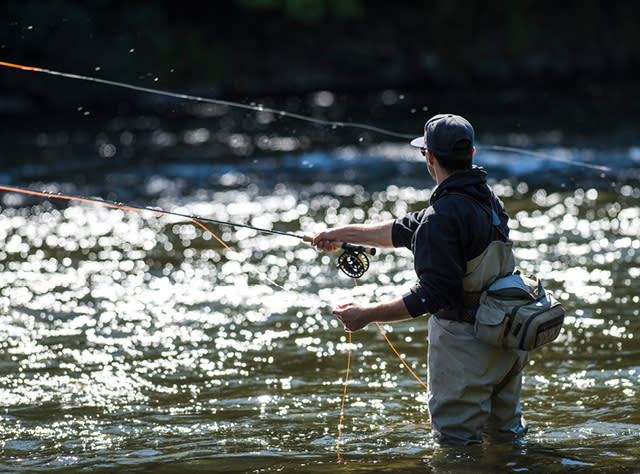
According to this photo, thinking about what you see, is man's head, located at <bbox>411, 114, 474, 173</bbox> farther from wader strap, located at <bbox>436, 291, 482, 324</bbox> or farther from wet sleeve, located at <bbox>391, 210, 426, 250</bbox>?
wader strap, located at <bbox>436, 291, 482, 324</bbox>

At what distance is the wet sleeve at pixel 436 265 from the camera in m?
3.62

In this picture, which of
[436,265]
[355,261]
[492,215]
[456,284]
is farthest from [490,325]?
[355,261]

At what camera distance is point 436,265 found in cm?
362

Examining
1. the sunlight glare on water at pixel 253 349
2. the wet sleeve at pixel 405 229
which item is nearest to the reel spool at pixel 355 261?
the wet sleeve at pixel 405 229

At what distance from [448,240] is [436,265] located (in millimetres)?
113

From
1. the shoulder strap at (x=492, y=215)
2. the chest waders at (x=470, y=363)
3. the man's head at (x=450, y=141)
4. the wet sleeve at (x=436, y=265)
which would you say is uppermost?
the man's head at (x=450, y=141)

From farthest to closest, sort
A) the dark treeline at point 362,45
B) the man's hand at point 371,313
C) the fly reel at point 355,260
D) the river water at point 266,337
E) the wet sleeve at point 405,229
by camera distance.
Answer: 1. the dark treeline at point 362,45
2. the river water at point 266,337
3. the fly reel at point 355,260
4. the wet sleeve at point 405,229
5. the man's hand at point 371,313

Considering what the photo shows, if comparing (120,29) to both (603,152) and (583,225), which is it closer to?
(603,152)

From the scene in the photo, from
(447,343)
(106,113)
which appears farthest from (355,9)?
(447,343)

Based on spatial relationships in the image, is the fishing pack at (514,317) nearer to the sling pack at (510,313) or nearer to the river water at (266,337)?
the sling pack at (510,313)

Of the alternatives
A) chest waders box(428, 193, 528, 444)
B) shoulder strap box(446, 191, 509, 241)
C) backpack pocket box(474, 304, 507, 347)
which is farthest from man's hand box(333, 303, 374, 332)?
shoulder strap box(446, 191, 509, 241)

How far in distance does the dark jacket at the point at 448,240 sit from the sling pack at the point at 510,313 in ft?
0.19

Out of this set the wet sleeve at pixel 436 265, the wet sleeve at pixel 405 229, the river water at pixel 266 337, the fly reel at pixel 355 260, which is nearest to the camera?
the wet sleeve at pixel 436 265

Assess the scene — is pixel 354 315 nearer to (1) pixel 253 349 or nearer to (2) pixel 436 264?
(2) pixel 436 264
